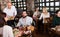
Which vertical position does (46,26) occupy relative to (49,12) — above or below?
below

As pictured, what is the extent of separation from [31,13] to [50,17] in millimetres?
910

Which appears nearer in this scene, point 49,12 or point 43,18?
point 43,18

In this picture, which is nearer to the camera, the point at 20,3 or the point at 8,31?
the point at 8,31

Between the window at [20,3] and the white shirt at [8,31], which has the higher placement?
the window at [20,3]

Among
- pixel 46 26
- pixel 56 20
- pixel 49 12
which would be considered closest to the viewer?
pixel 56 20

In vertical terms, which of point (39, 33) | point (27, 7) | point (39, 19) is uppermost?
point (27, 7)

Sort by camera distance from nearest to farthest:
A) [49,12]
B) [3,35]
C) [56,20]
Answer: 1. [3,35]
2. [56,20]
3. [49,12]

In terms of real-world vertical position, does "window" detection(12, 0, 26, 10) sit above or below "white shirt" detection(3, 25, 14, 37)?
above

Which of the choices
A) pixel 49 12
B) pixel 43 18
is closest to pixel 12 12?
pixel 43 18

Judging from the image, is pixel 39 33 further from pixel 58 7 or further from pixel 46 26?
pixel 58 7

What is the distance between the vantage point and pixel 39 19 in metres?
6.83

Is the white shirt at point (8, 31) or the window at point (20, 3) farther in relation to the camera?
the window at point (20, 3)

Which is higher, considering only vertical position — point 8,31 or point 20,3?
point 20,3

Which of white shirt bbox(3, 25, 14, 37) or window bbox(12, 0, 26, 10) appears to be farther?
window bbox(12, 0, 26, 10)
